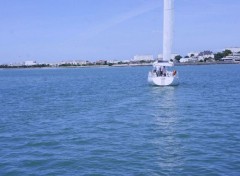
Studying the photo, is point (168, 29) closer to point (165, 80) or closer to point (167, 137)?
point (165, 80)

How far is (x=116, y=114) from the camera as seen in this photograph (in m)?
31.1

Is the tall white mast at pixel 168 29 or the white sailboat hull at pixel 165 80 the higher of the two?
the tall white mast at pixel 168 29

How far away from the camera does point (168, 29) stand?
68000mm

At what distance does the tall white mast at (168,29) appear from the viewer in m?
66.8

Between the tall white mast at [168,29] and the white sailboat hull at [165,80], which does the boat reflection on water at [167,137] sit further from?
the tall white mast at [168,29]

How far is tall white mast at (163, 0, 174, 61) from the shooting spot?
6681cm

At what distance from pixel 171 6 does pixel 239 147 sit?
50.5 meters

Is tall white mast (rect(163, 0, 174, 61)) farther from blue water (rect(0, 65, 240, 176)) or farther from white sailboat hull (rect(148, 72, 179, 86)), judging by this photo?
blue water (rect(0, 65, 240, 176))

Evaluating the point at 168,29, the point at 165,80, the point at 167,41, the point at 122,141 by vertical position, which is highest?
the point at 168,29

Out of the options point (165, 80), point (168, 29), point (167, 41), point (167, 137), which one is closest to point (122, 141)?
point (167, 137)

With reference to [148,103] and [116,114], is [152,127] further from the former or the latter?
[148,103]

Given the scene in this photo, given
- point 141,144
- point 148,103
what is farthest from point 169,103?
point 141,144

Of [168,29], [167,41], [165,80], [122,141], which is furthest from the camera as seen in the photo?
[167,41]

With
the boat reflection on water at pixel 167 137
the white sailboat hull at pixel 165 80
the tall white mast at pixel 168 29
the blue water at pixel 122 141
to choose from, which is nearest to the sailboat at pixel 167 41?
the tall white mast at pixel 168 29
